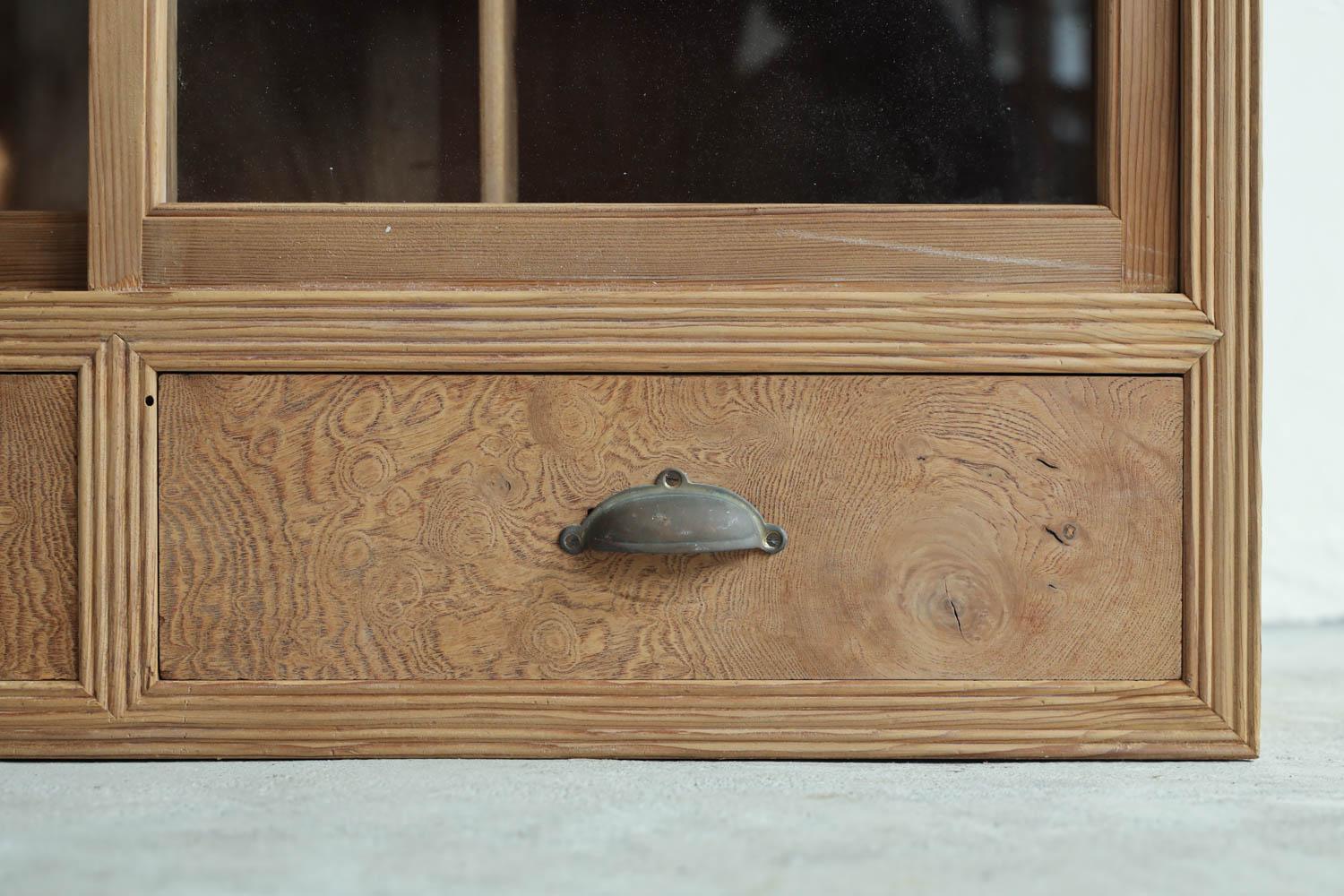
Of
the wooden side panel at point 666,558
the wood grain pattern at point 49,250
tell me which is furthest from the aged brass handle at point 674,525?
the wood grain pattern at point 49,250

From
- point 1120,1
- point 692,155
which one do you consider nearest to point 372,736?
point 692,155

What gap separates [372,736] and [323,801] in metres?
0.08

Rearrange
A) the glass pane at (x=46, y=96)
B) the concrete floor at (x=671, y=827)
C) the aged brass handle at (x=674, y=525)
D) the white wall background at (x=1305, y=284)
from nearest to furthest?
the concrete floor at (x=671, y=827)
the aged brass handle at (x=674, y=525)
the glass pane at (x=46, y=96)
the white wall background at (x=1305, y=284)

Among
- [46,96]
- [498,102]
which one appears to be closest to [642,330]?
[498,102]

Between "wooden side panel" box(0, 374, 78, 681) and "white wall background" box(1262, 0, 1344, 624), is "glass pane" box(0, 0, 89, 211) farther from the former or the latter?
"white wall background" box(1262, 0, 1344, 624)

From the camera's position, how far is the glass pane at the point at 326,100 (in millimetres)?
614

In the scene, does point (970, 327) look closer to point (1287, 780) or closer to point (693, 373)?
point (693, 373)

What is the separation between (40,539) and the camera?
58 cm

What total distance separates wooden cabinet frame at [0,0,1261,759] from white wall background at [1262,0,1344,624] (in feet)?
1.96

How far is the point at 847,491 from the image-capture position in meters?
0.58

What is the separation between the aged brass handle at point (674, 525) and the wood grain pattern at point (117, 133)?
0.30 m

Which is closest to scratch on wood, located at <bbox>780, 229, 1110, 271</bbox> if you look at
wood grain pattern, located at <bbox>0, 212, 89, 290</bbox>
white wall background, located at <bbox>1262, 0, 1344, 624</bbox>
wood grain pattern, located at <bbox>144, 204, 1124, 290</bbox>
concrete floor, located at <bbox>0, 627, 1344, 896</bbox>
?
wood grain pattern, located at <bbox>144, 204, 1124, 290</bbox>

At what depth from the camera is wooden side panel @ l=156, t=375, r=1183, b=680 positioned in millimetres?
578

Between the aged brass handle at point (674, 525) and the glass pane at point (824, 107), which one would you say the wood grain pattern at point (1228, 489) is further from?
the aged brass handle at point (674, 525)
